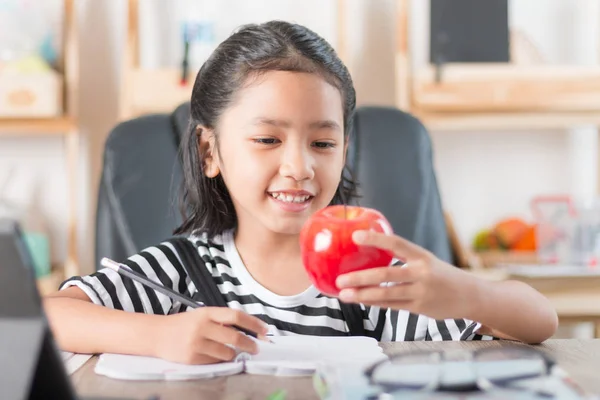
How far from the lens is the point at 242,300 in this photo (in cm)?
139

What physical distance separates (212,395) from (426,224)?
1.05 meters

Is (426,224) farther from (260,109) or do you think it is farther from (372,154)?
(260,109)

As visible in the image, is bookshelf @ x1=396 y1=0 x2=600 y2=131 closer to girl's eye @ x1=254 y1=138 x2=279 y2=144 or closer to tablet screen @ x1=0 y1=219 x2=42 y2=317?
girl's eye @ x1=254 y1=138 x2=279 y2=144

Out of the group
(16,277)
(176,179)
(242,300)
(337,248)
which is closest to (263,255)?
(242,300)

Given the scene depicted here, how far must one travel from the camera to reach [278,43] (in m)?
1.39

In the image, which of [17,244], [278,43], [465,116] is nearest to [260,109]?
[278,43]

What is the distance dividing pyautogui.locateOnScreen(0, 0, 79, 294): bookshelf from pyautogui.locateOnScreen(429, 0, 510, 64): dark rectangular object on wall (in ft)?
3.69

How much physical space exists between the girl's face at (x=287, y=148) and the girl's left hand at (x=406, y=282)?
364 mm

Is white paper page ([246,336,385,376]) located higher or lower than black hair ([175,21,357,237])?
lower

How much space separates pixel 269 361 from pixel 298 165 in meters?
0.40

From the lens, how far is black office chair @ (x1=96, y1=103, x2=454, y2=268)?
5.65 feet

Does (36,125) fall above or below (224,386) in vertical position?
above

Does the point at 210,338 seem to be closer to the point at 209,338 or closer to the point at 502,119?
the point at 209,338

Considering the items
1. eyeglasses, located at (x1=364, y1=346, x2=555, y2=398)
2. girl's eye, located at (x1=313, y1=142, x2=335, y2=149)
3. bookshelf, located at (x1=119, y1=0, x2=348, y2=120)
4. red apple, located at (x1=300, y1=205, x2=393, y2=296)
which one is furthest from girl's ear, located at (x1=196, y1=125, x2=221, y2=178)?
bookshelf, located at (x1=119, y1=0, x2=348, y2=120)
